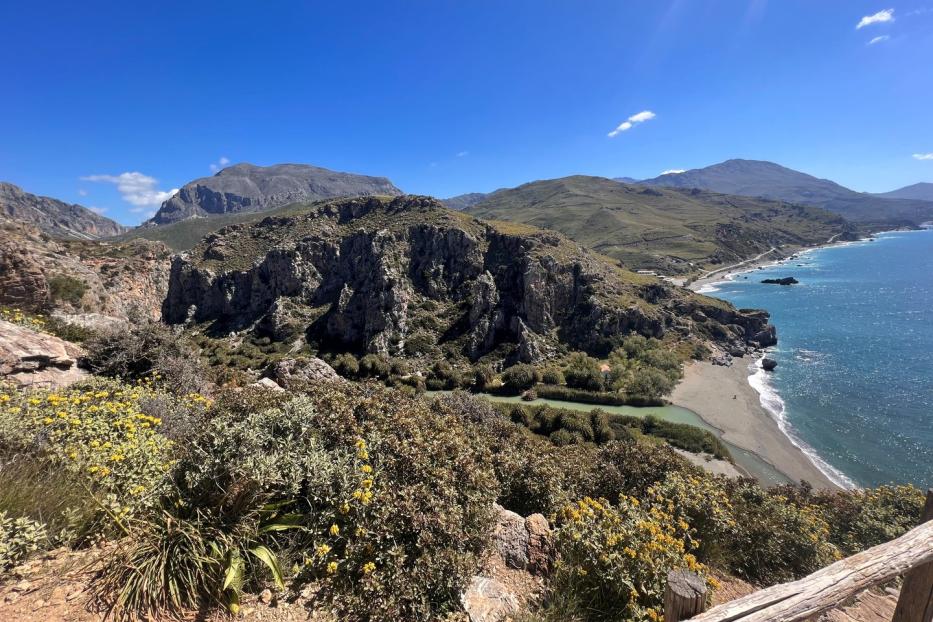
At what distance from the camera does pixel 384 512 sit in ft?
18.0

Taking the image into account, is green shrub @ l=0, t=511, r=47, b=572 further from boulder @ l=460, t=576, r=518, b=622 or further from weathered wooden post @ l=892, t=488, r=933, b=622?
weathered wooden post @ l=892, t=488, r=933, b=622

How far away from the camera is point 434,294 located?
9681 cm

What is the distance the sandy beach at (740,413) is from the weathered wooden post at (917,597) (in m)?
47.5

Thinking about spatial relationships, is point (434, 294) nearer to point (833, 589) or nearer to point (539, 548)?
point (539, 548)

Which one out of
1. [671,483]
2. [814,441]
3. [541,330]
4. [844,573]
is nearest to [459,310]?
[541,330]

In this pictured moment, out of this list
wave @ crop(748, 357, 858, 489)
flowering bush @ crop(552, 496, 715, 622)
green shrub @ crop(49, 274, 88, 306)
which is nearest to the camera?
flowering bush @ crop(552, 496, 715, 622)

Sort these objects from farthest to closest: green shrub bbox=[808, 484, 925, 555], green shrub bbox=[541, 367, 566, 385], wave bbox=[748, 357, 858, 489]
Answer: green shrub bbox=[541, 367, 566, 385] < wave bbox=[748, 357, 858, 489] < green shrub bbox=[808, 484, 925, 555]

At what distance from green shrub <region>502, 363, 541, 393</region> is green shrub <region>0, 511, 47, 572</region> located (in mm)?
66987

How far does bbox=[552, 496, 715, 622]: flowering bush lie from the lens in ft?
17.2

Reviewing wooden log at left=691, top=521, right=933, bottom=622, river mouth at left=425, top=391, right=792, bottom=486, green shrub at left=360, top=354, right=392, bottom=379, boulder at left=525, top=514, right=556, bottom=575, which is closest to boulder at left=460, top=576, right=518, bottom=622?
boulder at left=525, top=514, right=556, bottom=575

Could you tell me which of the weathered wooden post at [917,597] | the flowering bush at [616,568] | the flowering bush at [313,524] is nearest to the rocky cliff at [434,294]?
the flowering bush at [616,568]

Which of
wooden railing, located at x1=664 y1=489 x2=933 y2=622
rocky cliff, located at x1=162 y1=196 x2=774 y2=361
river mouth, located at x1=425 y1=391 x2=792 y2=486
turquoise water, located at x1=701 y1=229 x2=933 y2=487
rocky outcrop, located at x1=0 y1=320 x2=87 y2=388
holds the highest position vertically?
rocky outcrop, located at x1=0 y1=320 x2=87 y2=388

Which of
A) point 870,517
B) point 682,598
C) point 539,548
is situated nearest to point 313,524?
point 539,548

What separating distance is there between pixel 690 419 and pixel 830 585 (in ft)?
200
